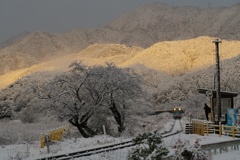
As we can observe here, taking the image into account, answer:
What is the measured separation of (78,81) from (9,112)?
39.4 m

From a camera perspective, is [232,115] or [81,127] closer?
[232,115]

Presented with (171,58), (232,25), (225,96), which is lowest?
(225,96)

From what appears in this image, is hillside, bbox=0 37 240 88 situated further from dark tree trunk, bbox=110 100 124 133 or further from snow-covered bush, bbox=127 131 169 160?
snow-covered bush, bbox=127 131 169 160

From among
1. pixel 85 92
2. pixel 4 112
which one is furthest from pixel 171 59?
pixel 85 92

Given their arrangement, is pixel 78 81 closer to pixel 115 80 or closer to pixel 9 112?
pixel 115 80

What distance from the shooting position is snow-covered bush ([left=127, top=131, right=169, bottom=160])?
11.4 m

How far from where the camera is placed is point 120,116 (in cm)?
3030

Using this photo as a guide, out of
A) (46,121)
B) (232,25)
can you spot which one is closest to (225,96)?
(46,121)

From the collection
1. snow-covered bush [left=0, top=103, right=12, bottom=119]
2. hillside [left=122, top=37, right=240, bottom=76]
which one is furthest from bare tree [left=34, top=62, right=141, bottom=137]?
hillside [left=122, top=37, right=240, bottom=76]

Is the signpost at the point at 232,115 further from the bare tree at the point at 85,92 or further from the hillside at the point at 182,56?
the hillside at the point at 182,56

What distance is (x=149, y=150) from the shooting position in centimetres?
1175

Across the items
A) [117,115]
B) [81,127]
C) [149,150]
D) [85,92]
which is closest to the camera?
[149,150]

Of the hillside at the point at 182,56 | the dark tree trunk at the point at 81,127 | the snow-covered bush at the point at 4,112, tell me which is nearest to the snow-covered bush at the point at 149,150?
the dark tree trunk at the point at 81,127

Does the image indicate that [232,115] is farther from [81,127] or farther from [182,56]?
[182,56]
